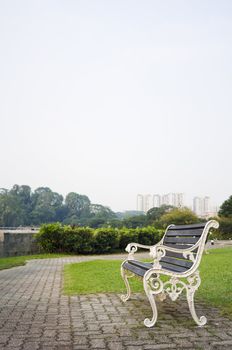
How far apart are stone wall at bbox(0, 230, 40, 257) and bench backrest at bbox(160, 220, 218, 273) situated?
51.4 ft

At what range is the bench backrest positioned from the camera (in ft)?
15.0

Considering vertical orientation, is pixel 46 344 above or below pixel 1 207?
below

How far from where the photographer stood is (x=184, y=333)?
165 inches

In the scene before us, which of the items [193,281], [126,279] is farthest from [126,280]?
[193,281]

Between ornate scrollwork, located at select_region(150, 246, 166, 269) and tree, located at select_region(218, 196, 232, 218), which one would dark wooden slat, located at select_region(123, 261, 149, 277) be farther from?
tree, located at select_region(218, 196, 232, 218)

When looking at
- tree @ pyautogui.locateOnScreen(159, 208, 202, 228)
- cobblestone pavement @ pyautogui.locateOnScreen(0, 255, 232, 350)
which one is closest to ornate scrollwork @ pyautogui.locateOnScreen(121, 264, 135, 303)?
cobblestone pavement @ pyautogui.locateOnScreen(0, 255, 232, 350)

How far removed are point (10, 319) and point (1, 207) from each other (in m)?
110

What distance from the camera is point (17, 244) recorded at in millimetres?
20938

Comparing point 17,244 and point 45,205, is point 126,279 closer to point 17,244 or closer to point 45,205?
point 17,244

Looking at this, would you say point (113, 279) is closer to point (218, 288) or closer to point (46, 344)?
point (218, 288)

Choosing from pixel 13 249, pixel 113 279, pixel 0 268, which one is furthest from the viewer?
pixel 13 249

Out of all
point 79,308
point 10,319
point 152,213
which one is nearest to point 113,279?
point 79,308

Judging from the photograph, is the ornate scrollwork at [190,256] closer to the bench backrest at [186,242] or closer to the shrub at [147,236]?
the bench backrest at [186,242]

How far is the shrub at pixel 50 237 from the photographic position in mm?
21344
